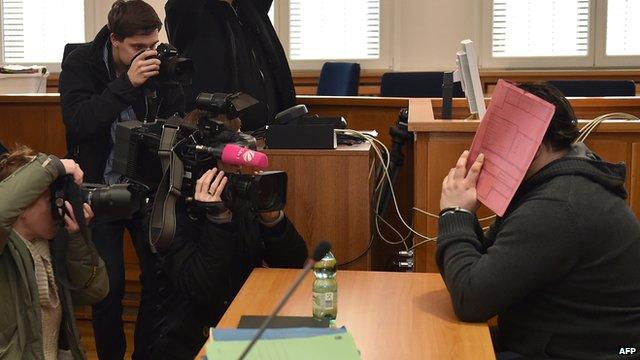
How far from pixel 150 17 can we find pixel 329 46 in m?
4.01

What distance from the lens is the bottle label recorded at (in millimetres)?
1830

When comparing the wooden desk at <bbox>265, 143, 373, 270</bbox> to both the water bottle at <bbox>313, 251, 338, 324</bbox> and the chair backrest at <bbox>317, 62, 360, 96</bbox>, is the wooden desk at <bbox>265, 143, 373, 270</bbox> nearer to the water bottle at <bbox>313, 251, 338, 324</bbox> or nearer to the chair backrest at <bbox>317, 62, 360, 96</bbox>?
the water bottle at <bbox>313, 251, 338, 324</bbox>

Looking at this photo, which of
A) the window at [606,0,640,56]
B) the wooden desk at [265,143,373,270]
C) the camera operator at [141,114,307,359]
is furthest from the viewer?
the window at [606,0,640,56]

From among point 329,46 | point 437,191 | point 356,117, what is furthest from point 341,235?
point 329,46

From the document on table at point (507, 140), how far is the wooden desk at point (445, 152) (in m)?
0.38

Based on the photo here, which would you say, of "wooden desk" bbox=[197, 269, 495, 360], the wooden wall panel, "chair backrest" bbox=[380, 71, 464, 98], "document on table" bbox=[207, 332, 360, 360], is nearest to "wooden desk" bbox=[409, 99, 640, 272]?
"wooden desk" bbox=[197, 269, 495, 360]

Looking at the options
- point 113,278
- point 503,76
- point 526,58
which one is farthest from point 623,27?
point 113,278

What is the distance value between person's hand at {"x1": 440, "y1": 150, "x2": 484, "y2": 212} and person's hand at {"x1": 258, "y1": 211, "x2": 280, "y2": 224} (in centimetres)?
49

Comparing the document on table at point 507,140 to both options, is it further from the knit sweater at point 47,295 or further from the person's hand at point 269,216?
the knit sweater at point 47,295

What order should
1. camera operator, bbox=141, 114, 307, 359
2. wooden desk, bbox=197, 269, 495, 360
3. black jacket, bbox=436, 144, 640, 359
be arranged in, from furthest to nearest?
camera operator, bbox=141, 114, 307, 359, black jacket, bbox=436, 144, 640, 359, wooden desk, bbox=197, 269, 495, 360

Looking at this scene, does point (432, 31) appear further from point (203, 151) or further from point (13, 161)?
point (13, 161)

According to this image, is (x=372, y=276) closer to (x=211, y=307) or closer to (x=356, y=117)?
(x=211, y=307)

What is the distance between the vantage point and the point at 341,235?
8.73ft

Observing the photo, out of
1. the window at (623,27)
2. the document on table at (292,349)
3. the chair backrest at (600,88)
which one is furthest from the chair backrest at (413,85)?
the document on table at (292,349)
